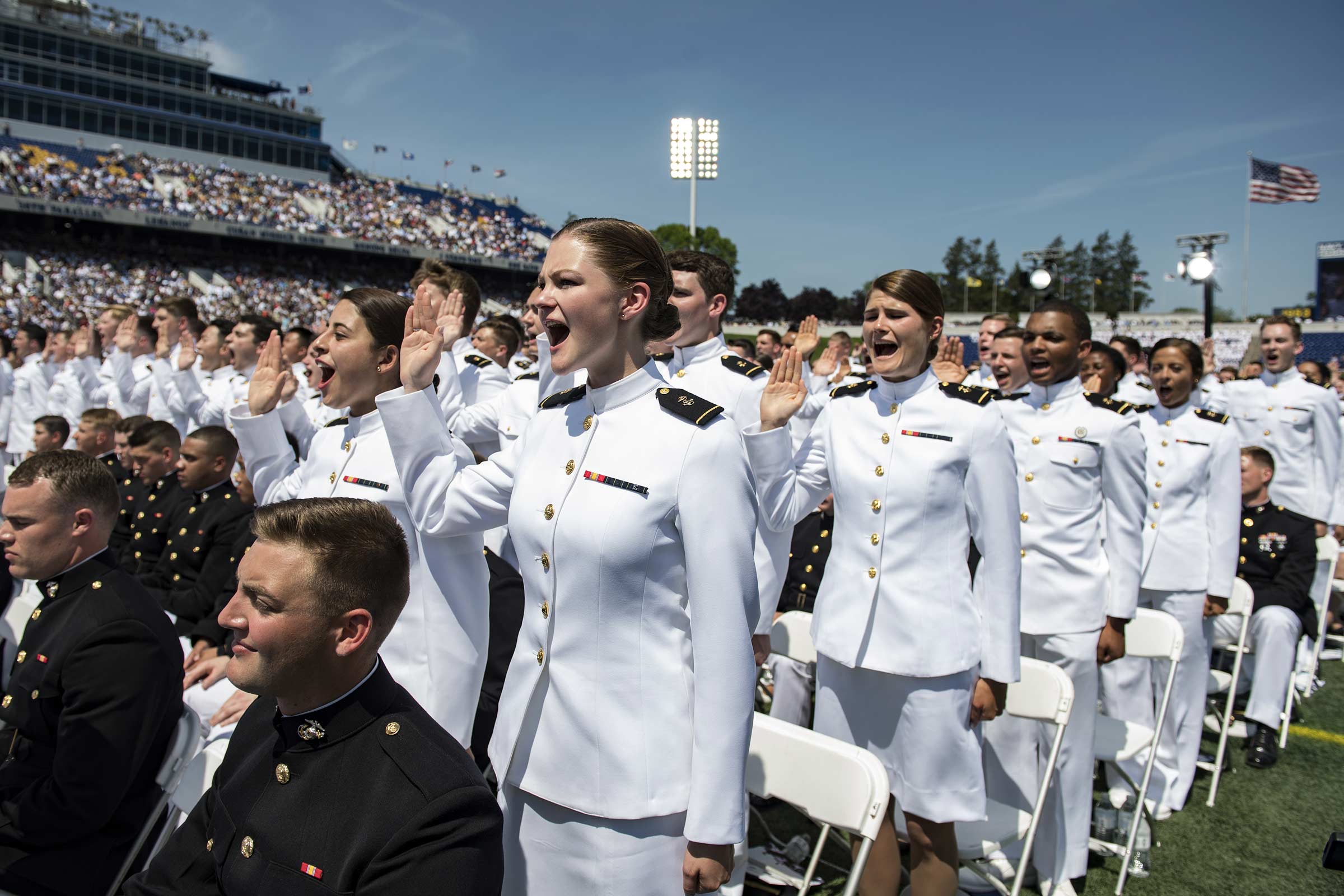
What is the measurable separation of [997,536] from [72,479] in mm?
2981

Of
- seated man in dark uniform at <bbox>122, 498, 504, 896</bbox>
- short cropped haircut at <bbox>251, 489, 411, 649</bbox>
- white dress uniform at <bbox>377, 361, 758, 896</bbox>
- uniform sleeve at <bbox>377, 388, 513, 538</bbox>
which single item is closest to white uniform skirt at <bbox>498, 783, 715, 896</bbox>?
white dress uniform at <bbox>377, 361, 758, 896</bbox>

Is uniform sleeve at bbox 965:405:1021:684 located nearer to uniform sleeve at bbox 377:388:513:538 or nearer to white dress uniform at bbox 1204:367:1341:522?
uniform sleeve at bbox 377:388:513:538

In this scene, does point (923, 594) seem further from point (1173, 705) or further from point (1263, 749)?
point (1263, 749)

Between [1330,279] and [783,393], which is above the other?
[1330,279]

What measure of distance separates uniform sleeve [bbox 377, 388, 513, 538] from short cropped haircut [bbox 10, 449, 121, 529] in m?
1.20

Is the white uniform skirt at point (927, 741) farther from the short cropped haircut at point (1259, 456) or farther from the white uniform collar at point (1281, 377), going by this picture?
the white uniform collar at point (1281, 377)

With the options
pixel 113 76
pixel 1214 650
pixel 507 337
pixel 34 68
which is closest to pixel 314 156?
pixel 113 76

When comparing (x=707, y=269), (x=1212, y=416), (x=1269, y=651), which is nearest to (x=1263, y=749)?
(x=1269, y=651)

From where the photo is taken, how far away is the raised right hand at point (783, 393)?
7.76ft

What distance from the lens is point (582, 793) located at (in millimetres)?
1791

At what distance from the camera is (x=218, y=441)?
4.97 meters

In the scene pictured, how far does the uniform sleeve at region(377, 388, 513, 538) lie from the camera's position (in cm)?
213

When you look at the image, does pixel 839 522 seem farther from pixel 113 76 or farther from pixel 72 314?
pixel 113 76

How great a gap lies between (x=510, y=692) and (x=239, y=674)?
1.94 feet
